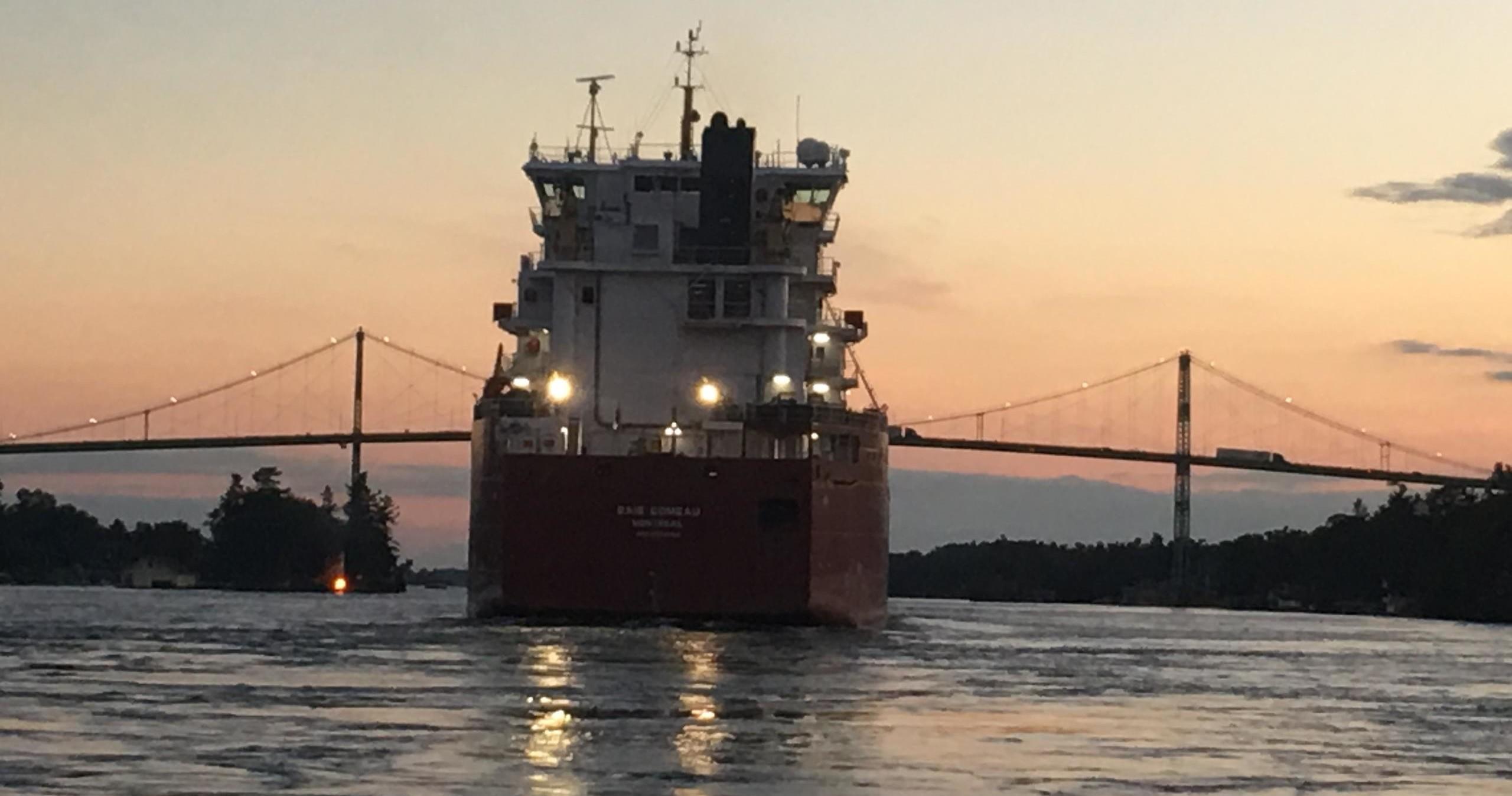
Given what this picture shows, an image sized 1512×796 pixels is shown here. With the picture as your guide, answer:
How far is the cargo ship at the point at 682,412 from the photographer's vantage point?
1574 inches

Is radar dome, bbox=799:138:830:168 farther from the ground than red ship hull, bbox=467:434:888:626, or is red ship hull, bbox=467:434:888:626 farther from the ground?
radar dome, bbox=799:138:830:168

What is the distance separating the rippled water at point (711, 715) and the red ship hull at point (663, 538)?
0.90m

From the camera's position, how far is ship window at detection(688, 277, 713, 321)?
145ft

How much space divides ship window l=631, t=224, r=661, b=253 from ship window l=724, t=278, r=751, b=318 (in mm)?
1611

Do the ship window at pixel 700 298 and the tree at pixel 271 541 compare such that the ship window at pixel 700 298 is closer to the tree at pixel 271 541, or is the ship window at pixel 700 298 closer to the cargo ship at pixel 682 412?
the cargo ship at pixel 682 412

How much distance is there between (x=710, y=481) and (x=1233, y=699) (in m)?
12.9

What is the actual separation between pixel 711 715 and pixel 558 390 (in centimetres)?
2041

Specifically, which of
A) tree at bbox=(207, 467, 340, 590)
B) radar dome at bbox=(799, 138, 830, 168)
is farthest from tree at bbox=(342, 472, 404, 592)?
radar dome at bbox=(799, 138, 830, 168)

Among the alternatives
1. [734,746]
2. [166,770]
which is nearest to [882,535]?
[734,746]

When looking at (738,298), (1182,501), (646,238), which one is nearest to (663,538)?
(738,298)

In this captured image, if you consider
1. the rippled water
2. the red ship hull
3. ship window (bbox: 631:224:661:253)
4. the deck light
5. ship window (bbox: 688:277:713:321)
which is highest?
ship window (bbox: 631:224:661:253)

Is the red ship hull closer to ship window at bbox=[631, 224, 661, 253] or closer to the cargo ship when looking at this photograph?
the cargo ship

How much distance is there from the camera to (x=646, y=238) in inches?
1800

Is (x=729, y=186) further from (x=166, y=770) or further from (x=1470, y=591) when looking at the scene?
(x=1470, y=591)
